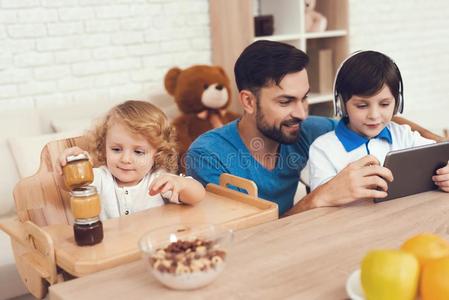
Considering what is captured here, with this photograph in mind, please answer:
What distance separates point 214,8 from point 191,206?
80.1 inches

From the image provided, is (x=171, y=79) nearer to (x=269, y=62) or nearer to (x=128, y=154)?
(x=269, y=62)

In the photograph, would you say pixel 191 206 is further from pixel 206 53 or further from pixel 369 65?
pixel 206 53

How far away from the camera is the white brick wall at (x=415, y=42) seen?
413 cm

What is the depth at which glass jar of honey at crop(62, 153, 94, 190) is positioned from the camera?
124cm

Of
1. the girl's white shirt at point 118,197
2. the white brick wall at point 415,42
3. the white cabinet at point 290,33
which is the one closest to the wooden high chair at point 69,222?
the girl's white shirt at point 118,197

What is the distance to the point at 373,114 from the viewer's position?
5.51ft

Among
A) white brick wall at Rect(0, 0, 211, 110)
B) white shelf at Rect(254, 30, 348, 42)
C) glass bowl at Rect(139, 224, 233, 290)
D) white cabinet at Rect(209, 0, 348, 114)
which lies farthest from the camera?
white shelf at Rect(254, 30, 348, 42)

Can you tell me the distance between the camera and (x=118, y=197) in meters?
1.70

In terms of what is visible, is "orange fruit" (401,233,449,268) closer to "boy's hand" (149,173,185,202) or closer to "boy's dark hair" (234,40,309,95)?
"boy's hand" (149,173,185,202)

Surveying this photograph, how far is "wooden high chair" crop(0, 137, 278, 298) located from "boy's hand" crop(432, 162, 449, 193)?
480mm

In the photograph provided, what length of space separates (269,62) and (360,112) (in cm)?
34

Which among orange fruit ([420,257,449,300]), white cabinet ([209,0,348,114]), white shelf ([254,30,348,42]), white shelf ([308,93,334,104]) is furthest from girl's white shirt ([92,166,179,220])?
white shelf ([308,93,334,104])

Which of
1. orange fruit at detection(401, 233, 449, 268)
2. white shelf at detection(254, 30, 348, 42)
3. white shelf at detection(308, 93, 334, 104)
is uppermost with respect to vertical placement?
white shelf at detection(254, 30, 348, 42)

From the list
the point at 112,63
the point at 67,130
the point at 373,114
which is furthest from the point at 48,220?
the point at 112,63
